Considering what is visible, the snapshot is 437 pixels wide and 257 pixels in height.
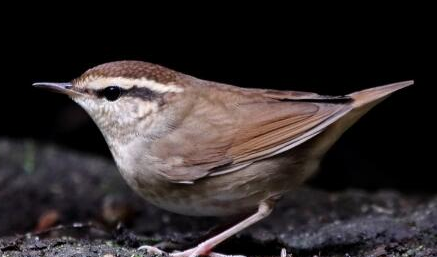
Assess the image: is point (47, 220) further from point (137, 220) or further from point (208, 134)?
point (208, 134)

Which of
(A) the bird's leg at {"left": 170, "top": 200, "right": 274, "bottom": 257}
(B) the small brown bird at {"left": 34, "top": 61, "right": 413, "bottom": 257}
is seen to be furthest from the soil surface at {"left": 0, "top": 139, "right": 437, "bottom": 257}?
(B) the small brown bird at {"left": 34, "top": 61, "right": 413, "bottom": 257}

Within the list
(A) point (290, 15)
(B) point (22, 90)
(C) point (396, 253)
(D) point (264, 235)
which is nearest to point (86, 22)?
(B) point (22, 90)

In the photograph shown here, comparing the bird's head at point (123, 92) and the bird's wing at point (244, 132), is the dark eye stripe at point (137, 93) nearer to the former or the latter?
the bird's head at point (123, 92)

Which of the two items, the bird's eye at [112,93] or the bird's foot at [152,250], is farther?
the bird's eye at [112,93]

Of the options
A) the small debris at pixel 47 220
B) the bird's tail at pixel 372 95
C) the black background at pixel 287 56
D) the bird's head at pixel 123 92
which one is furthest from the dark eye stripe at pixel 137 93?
the black background at pixel 287 56

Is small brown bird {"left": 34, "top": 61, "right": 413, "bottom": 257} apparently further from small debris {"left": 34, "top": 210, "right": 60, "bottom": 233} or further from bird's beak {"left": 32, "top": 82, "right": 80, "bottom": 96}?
small debris {"left": 34, "top": 210, "right": 60, "bottom": 233}

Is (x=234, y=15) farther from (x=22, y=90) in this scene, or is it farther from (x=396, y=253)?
(x=396, y=253)

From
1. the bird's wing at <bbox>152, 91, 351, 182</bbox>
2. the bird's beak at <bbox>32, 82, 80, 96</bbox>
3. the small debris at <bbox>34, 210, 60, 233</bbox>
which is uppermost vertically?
the bird's beak at <bbox>32, 82, 80, 96</bbox>
